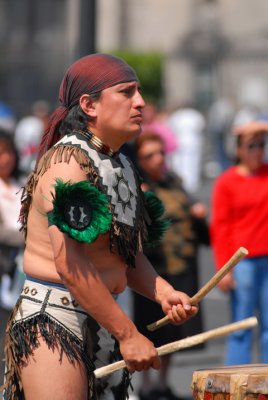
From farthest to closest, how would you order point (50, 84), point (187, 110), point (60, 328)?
1. point (50, 84)
2. point (187, 110)
3. point (60, 328)

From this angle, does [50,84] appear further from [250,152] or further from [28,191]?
[28,191]

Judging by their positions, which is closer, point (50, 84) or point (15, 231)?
point (15, 231)

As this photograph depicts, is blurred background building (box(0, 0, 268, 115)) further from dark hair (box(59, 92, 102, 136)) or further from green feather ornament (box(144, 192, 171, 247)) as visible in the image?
dark hair (box(59, 92, 102, 136))

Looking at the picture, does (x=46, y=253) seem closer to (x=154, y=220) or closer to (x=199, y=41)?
(x=154, y=220)

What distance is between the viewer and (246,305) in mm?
7859

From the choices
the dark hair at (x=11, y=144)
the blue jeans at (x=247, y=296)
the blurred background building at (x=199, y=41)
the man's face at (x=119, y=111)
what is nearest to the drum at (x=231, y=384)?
the man's face at (x=119, y=111)

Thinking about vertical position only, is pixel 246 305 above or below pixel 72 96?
below

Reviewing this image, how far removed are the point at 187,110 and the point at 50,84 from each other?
1219 centimetres

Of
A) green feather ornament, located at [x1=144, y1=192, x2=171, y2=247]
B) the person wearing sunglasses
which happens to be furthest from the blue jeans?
green feather ornament, located at [x1=144, y1=192, x2=171, y2=247]

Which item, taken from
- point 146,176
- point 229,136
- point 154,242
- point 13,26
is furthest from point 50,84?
point 154,242

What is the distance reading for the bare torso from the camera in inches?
173

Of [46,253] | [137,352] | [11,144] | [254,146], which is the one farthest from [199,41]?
[137,352]

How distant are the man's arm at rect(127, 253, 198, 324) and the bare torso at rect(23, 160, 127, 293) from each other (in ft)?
0.75

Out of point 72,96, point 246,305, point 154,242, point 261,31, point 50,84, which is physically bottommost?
point 246,305
